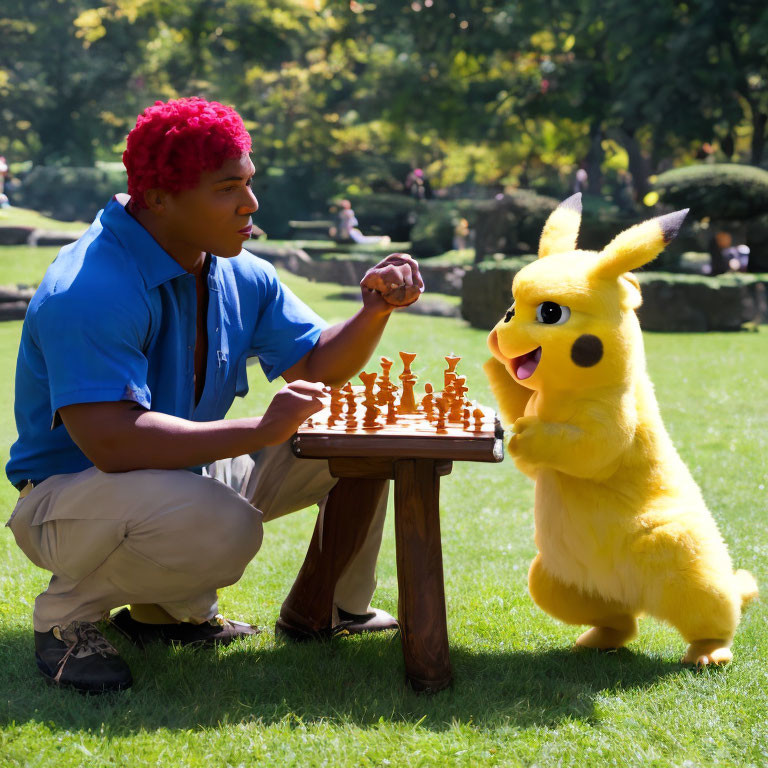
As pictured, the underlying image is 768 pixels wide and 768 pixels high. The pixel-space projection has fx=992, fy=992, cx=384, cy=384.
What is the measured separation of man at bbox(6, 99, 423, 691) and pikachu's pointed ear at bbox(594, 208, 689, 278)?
61 centimetres

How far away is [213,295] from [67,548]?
2.96ft

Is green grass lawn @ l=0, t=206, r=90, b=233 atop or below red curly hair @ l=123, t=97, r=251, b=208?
atop

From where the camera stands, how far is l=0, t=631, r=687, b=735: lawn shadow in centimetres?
272

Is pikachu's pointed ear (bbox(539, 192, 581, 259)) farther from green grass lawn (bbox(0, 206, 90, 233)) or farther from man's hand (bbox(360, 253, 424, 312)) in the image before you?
green grass lawn (bbox(0, 206, 90, 233))

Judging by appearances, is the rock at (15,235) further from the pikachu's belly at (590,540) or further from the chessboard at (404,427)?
the pikachu's belly at (590,540)

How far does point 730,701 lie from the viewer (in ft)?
9.39

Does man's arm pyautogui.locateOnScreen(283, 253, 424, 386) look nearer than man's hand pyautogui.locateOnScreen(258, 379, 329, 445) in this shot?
No

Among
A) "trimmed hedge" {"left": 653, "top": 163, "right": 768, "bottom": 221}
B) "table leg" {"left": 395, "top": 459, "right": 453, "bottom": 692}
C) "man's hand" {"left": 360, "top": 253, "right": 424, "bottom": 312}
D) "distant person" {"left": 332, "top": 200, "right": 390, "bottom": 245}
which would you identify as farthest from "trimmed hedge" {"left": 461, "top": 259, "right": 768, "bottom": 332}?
"distant person" {"left": 332, "top": 200, "right": 390, "bottom": 245}

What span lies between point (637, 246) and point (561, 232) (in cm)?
43

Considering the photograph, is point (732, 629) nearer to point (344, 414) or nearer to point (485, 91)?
point (344, 414)

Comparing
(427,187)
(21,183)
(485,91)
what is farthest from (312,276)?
(21,183)

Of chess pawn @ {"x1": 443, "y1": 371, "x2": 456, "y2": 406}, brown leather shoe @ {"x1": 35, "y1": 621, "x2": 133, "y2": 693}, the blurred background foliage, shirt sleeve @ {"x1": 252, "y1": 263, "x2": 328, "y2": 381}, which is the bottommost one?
brown leather shoe @ {"x1": 35, "y1": 621, "x2": 133, "y2": 693}

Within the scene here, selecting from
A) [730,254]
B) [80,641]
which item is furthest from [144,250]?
[730,254]

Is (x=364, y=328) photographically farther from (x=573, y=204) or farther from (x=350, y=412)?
(x=573, y=204)
